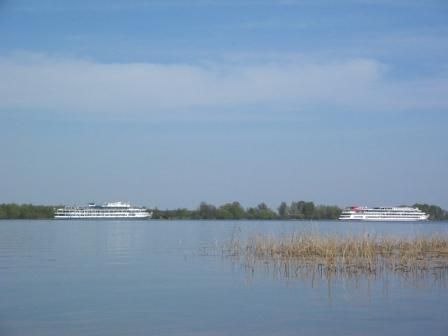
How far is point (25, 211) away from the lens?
122 m

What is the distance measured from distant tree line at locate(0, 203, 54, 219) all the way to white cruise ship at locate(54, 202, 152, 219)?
228 centimetres

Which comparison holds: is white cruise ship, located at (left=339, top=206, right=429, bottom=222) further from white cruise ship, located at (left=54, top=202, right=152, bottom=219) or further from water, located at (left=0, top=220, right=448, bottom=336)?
water, located at (left=0, top=220, right=448, bottom=336)

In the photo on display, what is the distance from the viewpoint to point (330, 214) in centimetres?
12100

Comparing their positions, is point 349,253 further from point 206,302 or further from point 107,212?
point 107,212

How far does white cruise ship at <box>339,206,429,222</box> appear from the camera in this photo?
110 meters

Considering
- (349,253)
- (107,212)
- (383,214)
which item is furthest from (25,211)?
(349,253)

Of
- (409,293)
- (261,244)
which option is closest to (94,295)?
(409,293)

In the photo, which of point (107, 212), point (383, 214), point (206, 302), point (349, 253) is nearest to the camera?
point (206, 302)

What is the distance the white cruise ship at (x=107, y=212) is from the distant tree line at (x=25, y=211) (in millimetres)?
2284

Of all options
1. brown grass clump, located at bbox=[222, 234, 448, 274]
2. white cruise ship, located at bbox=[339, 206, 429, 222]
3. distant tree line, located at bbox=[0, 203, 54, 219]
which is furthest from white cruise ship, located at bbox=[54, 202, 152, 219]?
brown grass clump, located at bbox=[222, 234, 448, 274]

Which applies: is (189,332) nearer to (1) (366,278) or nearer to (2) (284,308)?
(2) (284,308)

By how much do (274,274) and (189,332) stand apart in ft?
31.3

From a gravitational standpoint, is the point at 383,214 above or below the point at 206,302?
above

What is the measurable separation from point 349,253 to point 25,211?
344 ft
